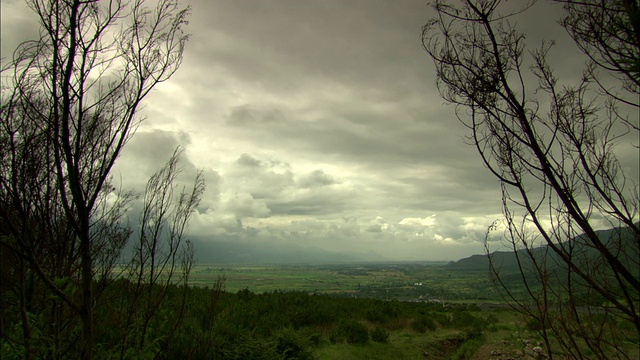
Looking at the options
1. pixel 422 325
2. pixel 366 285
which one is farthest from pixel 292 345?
pixel 366 285

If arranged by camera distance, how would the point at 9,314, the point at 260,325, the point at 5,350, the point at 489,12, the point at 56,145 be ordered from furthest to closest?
the point at 260,325, the point at 9,314, the point at 5,350, the point at 489,12, the point at 56,145

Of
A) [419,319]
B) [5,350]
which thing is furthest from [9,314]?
[419,319]

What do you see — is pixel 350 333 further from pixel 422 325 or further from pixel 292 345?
pixel 422 325

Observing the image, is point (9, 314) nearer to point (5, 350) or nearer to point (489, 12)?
point (5, 350)

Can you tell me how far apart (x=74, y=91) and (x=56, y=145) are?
466 millimetres

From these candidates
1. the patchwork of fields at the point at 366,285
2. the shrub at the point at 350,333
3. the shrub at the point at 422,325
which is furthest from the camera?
the patchwork of fields at the point at 366,285

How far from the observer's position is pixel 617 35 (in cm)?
222

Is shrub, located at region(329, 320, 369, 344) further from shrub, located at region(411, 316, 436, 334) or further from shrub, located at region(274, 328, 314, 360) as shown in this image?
shrub, located at region(411, 316, 436, 334)

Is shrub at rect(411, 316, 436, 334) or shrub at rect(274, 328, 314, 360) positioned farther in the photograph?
shrub at rect(411, 316, 436, 334)

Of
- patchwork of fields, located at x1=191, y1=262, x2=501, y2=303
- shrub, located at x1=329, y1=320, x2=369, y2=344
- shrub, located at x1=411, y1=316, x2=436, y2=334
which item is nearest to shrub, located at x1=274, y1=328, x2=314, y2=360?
patchwork of fields, located at x1=191, y1=262, x2=501, y2=303

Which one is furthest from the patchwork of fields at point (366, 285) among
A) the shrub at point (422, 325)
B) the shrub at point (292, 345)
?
the shrub at point (422, 325)

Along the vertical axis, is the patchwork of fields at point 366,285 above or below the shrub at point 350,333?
below

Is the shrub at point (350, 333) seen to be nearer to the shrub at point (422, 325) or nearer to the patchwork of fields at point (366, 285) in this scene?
the shrub at point (422, 325)

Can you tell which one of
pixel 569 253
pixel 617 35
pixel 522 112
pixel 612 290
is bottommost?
pixel 612 290
